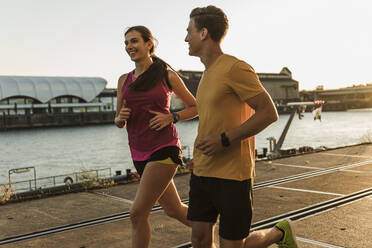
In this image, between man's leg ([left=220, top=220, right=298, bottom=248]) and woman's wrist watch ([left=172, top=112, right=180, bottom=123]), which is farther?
woman's wrist watch ([left=172, top=112, right=180, bottom=123])

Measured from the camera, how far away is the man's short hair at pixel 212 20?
8.37ft

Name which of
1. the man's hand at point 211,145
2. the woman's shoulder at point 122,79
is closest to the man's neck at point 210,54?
the man's hand at point 211,145

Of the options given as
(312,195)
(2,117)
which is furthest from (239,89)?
(2,117)

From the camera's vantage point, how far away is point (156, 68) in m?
3.63

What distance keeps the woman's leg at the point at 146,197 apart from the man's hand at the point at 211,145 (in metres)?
0.99

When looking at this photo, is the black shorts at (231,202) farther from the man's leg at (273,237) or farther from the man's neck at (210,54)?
the man's neck at (210,54)

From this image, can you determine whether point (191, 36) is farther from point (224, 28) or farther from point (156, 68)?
point (156, 68)

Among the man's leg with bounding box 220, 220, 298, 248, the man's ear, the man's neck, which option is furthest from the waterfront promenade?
the man's ear

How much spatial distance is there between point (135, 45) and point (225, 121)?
1.40 metres

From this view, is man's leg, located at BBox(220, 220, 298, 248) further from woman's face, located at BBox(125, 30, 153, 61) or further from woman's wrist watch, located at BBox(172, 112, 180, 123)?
woman's face, located at BBox(125, 30, 153, 61)

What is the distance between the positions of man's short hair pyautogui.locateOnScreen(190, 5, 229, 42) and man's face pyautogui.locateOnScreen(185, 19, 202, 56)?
33mm

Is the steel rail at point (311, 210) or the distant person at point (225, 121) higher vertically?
the distant person at point (225, 121)

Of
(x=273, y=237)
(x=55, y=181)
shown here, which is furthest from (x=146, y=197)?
(x=55, y=181)

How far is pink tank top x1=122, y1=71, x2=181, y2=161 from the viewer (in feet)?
11.4
